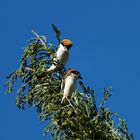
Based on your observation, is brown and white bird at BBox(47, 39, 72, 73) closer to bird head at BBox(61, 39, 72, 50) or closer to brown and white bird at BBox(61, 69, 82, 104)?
bird head at BBox(61, 39, 72, 50)

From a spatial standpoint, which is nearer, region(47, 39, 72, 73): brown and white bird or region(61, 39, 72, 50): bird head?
region(47, 39, 72, 73): brown and white bird

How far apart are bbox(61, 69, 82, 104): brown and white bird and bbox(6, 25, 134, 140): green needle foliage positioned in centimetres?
10

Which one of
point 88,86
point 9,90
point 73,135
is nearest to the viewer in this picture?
point 73,135

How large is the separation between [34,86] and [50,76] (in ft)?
1.19

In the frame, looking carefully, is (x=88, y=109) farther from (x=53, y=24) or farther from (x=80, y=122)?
(x=53, y=24)

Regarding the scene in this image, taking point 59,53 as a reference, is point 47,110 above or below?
below

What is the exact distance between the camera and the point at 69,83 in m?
10.4

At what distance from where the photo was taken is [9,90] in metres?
10.9

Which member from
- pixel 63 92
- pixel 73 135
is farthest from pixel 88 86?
pixel 73 135

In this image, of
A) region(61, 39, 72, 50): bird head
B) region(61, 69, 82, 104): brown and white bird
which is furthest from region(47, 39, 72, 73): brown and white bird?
region(61, 69, 82, 104): brown and white bird

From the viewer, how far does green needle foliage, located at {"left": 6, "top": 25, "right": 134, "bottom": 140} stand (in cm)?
932

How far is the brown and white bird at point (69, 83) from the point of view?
1027 centimetres

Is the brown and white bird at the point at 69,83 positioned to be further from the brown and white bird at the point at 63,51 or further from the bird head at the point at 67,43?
the bird head at the point at 67,43

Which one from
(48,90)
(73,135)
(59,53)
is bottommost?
(73,135)
